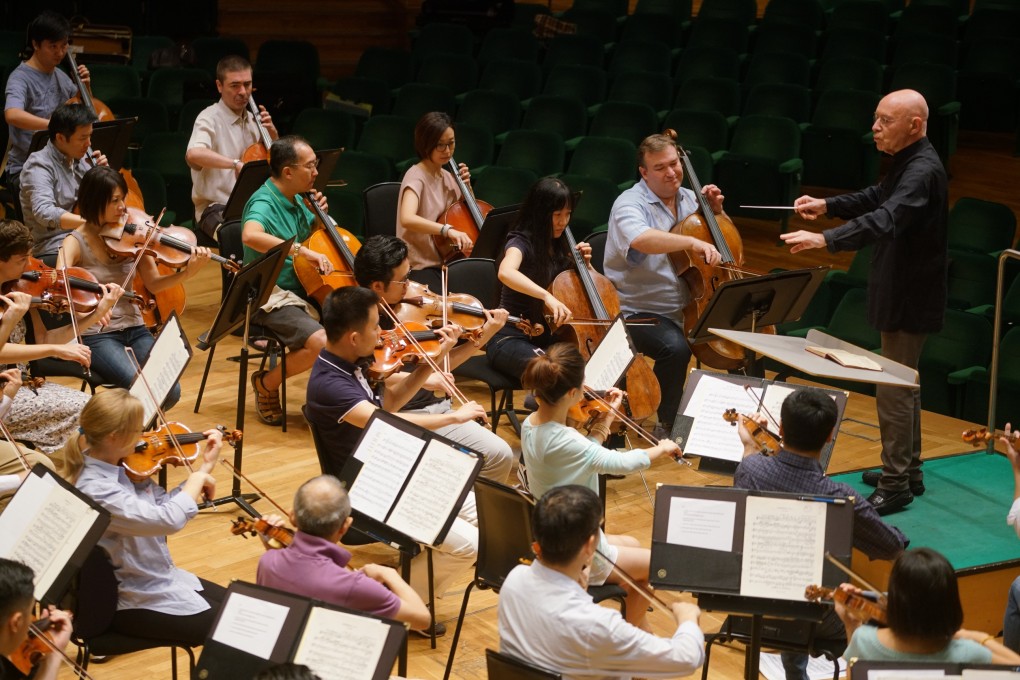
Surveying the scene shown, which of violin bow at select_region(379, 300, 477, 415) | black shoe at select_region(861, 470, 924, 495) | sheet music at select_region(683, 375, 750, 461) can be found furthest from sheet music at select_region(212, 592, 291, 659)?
black shoe at select_region(861, 470, 924, 495)

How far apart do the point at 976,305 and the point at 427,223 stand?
2.82 meters

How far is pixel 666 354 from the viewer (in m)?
5.38

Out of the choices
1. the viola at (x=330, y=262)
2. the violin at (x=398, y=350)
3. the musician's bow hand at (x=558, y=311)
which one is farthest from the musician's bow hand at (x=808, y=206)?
the viola at (x=330, y=262)

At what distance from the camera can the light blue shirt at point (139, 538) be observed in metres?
3.13

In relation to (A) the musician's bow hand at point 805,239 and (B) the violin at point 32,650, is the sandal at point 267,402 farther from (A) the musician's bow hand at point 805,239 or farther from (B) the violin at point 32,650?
(B) the violin at point 32,650

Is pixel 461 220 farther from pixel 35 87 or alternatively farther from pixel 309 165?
pixel 35 87

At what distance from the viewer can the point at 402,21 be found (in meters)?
12.2

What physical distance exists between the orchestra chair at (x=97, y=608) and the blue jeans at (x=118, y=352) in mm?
1660

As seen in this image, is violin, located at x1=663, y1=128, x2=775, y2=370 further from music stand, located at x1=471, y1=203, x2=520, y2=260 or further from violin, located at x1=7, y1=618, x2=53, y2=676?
violin, located at x1=7, y1=618, x2=53, y2=676

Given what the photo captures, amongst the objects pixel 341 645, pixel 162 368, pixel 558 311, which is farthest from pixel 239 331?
pixel 341 645

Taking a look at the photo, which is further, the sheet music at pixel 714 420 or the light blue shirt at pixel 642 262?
the light blue shirt at pixel 642 262

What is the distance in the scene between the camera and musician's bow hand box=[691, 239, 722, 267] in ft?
16.9

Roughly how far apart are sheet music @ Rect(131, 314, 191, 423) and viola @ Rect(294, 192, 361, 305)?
1.34 m

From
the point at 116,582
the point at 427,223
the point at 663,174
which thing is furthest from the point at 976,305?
the point at 116,582
